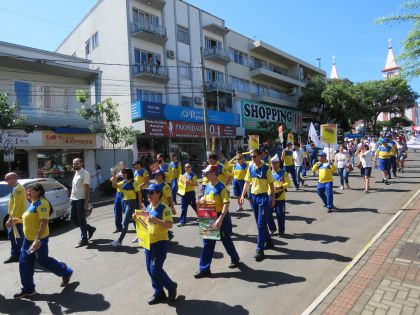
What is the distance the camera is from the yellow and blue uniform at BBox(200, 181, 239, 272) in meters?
5.59

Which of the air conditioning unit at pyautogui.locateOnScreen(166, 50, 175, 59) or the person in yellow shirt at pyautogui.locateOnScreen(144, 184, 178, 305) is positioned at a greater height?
the air conditioning unit at pyautogui.locateOnScreen(166, 50, 175, 59)

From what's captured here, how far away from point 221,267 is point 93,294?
201 centimetres

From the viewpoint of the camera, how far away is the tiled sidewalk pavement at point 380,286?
4262 millimetres

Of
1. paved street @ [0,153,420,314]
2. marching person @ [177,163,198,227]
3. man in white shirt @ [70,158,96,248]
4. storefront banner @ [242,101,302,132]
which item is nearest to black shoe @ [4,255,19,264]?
paved street @ [0,153,420,314]

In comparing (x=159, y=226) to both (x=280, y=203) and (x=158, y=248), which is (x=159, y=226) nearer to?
(x=158, y=248)

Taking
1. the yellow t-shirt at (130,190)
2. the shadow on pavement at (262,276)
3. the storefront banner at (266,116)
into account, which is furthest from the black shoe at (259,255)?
the storefront banner at (266,116)

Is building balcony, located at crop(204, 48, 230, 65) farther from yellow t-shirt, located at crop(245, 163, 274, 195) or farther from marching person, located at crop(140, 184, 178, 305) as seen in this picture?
marching person, located at crop(140, 184, 178, 305)

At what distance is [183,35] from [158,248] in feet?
91.7

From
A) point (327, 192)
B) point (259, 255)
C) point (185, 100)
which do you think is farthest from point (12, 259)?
point (185, 100)

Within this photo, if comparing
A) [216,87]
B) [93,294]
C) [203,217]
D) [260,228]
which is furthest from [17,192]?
[216,87]

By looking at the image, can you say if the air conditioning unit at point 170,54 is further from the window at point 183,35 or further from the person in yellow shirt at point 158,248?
the person in yellow shirt at point 158,248

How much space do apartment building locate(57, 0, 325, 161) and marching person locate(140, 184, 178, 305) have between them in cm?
1731

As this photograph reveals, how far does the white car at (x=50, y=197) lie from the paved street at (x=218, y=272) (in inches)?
31.6

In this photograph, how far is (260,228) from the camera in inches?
250
